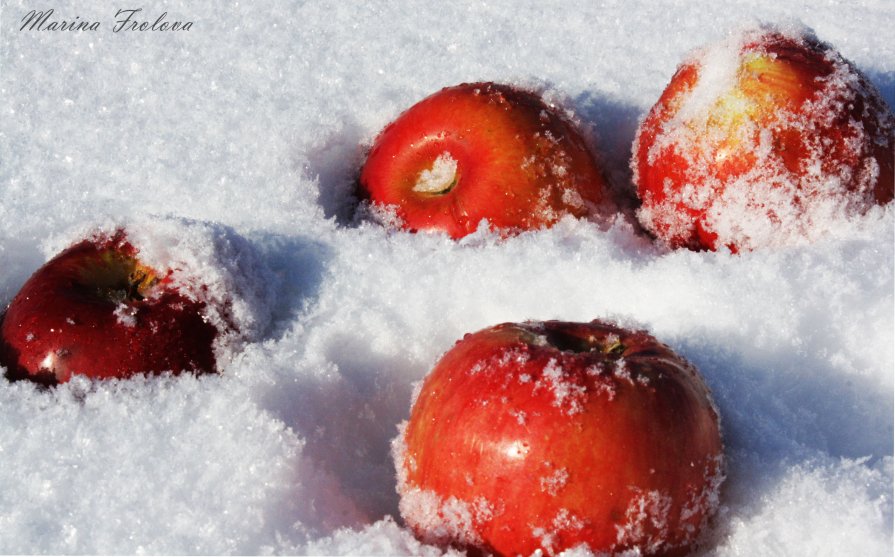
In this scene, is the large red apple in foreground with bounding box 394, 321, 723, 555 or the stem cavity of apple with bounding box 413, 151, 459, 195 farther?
the stem cavity of apple with bounding box 413, 151, 459, 195

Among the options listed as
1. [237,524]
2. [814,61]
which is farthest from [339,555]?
[814,61]

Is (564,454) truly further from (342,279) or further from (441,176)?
(441,176)

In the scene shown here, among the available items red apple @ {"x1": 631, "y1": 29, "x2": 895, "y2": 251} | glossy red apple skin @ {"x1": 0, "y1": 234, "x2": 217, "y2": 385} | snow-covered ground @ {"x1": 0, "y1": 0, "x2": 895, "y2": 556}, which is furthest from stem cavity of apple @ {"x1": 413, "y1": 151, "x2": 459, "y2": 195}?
glossy red apple skin @ {"x1": 0, "y1": 234, "x2": 217, "y2": 385}

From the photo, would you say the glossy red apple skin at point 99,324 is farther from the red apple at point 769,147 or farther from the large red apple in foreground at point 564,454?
the red apple at point 769,147

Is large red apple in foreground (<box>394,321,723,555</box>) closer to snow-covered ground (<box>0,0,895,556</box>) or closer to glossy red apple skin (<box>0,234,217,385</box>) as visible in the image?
snow-covered ground (<box>0,0,895,556</box>)

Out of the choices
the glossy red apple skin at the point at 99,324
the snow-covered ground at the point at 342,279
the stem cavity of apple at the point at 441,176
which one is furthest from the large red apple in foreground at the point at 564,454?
the stem cavity of apple at the point at 441,176

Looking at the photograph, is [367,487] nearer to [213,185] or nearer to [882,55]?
[213,185]
